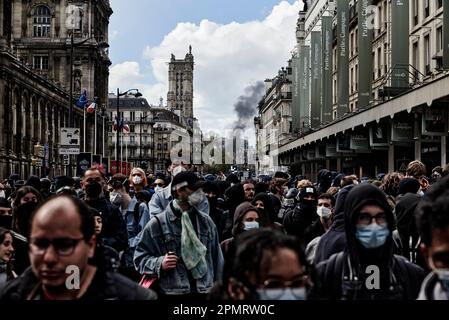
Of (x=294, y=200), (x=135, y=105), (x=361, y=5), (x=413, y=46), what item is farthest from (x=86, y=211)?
(x=135, y=105)

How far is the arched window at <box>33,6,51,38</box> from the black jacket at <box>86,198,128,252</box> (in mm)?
102965

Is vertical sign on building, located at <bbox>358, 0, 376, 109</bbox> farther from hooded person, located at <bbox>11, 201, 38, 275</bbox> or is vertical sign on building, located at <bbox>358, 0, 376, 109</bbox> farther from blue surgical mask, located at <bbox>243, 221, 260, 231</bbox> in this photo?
hooded person, located at <bbox>11, 201, 38, 275</bbox>

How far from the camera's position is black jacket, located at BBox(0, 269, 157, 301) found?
3.28 metres

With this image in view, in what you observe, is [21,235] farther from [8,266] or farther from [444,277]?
[444,277]

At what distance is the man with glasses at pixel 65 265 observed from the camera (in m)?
3.17

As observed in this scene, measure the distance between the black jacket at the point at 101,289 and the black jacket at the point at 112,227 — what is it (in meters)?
4.31

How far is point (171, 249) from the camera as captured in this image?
6367 mm

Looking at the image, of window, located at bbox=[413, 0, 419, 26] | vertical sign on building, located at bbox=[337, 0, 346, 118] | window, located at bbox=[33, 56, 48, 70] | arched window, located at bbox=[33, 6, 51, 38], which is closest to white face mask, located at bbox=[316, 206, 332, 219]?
vertical sign on building, located at bbox=[337, 0, 346, 118]

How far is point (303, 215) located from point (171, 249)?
12.8 ft

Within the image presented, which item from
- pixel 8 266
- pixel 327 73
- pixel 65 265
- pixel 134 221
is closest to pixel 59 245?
pixel 65 265

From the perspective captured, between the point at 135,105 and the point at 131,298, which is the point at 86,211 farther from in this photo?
the point at 135,105

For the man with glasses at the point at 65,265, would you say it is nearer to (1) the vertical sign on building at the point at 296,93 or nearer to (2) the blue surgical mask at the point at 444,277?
(2) the blue surgical mask at the point at 444,277
